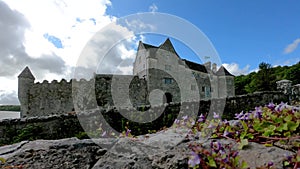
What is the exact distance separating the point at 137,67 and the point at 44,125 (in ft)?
55.4

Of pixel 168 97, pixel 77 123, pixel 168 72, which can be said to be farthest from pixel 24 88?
pixel 77 123

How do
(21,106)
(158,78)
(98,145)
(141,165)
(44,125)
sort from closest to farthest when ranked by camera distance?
(141,165) < (98,145) < (44,125) < (21,106) < (158,78)

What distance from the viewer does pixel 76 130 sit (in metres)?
6.02

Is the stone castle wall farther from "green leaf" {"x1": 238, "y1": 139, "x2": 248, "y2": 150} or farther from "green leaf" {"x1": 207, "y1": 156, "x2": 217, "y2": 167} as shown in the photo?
"green leaf" {"x1": 207, "y1": 156, "x2": 217, "y2": 167}

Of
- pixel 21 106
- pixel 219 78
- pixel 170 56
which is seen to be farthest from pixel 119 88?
pixel 219 78

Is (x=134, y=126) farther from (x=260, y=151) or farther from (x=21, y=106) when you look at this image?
(x=21, y=106)

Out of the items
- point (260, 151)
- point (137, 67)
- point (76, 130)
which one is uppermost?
point (137, 67)

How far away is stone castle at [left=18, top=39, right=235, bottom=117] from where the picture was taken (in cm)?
1861

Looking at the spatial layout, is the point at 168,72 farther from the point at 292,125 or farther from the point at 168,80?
the point at 292,125

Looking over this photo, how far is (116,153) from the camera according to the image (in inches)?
87.6

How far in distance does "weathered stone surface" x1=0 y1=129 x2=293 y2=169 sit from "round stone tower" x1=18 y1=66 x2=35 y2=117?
1806cm

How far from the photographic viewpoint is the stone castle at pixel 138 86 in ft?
61.1

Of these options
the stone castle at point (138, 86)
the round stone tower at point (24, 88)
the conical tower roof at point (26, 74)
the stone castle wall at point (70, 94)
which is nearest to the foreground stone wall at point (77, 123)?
the stone castle at point (138, 86)

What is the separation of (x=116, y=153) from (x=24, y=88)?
62.5 feet
